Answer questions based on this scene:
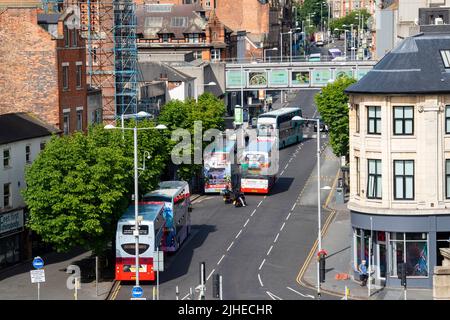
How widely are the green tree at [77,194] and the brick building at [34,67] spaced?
51.0 feet

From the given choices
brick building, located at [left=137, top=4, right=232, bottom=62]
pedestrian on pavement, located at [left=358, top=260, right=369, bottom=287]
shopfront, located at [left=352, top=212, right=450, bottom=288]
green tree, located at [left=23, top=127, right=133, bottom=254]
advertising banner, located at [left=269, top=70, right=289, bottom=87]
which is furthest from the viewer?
brick building, located at [left=137, top=4, right=232, bottom=62]

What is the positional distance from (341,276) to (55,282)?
14979 millimetres

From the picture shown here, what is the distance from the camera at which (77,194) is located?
54875 mm

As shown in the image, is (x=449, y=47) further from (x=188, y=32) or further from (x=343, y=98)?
(x=188, y=32)

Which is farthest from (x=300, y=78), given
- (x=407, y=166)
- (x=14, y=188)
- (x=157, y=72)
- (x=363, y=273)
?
(x=363, y=273)

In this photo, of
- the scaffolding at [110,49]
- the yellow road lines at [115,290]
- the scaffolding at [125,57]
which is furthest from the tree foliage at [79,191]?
the scaffolding at [110,49]

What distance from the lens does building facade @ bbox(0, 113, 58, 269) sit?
61312 mm

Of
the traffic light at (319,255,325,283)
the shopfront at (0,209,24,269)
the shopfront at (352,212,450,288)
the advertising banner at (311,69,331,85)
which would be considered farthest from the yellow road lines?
the advertising banner at (311,69,331,85)

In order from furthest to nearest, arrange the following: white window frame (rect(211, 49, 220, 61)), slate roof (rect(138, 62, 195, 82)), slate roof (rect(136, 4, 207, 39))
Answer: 1. white window frame (rect(211, 49, 220, 61))
2. slate roof (rect(136, 4, 207, 39))
3. slate roof (rect(138, 62, 195, 82))

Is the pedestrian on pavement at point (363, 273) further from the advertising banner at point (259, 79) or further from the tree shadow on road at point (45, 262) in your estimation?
the advertising banner at point (259, 79)

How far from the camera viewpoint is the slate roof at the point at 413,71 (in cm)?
5222

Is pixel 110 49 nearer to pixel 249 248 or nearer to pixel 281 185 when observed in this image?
pixel 281 185

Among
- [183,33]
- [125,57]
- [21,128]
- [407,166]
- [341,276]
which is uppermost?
[183,33]

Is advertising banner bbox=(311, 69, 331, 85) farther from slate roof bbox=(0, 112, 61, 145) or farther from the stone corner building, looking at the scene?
the stone corner building
